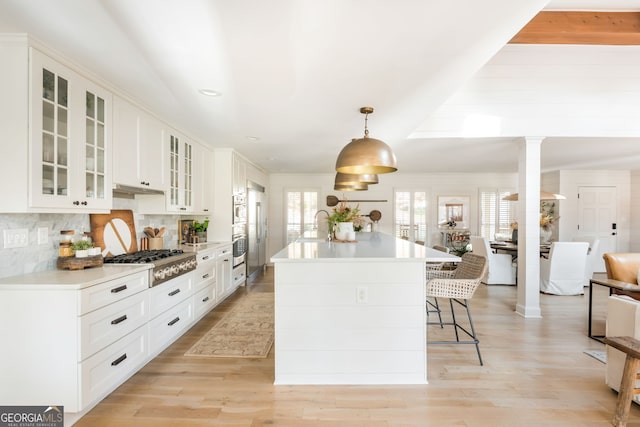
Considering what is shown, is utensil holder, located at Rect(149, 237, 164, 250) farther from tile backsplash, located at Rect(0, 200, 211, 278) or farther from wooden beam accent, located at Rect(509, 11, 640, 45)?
A: wooden beam accent, located at Rect(509, 11, 640, 45)

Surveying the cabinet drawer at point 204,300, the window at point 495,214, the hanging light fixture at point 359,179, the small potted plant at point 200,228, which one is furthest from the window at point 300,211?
the hanging light fixture at point 359,179

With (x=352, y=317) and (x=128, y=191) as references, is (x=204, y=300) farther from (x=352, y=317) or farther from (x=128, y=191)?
(x=352, y=317)

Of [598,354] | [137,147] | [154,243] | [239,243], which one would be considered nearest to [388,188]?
[239,243]

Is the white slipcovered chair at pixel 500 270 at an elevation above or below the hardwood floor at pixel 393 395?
above

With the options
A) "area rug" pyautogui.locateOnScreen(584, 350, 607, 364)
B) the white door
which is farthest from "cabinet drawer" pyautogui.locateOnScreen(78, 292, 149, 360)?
the white door

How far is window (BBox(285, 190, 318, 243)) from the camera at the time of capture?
7.91 meters

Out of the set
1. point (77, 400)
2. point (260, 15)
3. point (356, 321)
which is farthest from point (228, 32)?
point (77, 400)

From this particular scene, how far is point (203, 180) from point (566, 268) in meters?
5.67

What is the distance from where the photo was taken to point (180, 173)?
3.80 metres

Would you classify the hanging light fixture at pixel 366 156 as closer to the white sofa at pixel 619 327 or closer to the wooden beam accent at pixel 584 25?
the white sofa at pixel 619 327

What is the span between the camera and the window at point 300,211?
26.0 feet

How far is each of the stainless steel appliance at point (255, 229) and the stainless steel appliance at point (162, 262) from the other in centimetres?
252

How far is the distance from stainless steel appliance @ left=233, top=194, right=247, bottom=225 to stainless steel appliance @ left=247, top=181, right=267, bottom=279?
228 mm

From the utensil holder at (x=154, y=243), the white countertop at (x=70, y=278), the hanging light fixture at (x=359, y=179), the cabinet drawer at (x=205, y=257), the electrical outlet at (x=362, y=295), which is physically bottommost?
the electrical outlet at (x=362, y=295)
